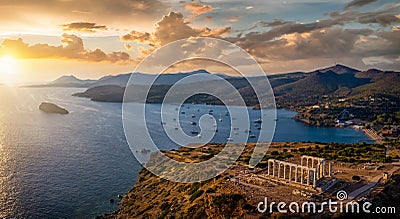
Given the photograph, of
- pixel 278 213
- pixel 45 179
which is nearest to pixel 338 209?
pixel 278 213

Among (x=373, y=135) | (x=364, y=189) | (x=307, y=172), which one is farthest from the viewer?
(x=373, y=135)

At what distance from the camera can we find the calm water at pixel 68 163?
42125 millimetres

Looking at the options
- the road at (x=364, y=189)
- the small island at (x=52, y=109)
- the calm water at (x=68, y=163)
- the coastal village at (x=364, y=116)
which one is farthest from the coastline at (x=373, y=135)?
the small island at (x=52, y=109)

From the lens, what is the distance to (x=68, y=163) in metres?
61.4

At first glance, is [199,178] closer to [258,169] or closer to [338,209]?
[258,169]

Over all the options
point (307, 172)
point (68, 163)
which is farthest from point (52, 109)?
point (307, 172)

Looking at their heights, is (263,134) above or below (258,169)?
below

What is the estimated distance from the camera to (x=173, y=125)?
10744cm

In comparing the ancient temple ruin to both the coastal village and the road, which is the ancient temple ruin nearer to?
the road

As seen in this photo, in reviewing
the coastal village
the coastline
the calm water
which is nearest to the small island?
the calm water

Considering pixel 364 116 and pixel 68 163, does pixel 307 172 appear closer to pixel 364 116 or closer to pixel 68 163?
pixel 68 163

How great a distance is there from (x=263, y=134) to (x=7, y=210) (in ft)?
246

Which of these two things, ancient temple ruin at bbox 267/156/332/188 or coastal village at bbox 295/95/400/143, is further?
coastal village at bbox 295/95/400/143

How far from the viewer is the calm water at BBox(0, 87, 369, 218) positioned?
42.1m
